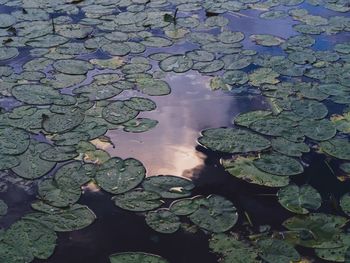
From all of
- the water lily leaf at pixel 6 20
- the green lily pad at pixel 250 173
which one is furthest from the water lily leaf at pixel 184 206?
the water lily leaf at pixel 6 20

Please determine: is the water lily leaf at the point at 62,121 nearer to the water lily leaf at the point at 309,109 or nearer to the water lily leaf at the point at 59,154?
the water lily leaf at the point at 59,154

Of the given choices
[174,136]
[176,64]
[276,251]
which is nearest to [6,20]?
[176,64]

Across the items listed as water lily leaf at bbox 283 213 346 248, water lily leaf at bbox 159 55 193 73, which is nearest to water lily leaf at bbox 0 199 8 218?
water lily leaf at bbox 283 213 346 248

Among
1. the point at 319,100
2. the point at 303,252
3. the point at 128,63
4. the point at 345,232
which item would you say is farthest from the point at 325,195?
the point at 128,63

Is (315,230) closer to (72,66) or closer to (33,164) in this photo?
(33,164)

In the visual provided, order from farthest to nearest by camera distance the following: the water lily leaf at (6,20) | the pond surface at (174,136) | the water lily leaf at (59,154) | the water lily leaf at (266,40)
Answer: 1. the water lily leaf at (6,20)
2. the water lily leaf at (266,40)
3. the water lily leaf at (59,154)
4. the pond surface at (174,136)

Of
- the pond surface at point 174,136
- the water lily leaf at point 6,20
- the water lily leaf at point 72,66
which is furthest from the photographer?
the water lily leaf at point 6,20
